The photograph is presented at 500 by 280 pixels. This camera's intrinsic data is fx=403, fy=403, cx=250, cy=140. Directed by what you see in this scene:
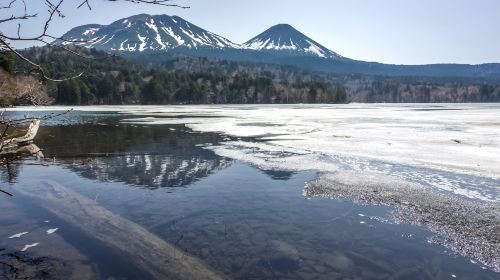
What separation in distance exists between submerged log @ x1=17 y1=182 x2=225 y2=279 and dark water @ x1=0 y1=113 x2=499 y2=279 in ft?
0.16

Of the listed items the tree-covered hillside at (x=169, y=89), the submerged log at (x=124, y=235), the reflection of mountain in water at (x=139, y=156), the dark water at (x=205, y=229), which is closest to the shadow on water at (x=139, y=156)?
the reflection of mountain in water at (x=139, y=156)

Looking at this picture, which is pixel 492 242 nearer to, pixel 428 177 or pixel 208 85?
pixel 428 177

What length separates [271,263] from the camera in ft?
33.3

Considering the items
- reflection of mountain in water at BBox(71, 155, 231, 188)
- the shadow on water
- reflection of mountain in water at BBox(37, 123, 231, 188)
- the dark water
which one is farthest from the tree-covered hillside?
the dark water

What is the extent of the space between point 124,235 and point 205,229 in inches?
95.1

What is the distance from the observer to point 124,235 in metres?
11.9

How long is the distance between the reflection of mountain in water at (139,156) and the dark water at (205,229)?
10.0 inches

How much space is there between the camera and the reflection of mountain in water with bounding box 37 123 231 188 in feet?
67.5

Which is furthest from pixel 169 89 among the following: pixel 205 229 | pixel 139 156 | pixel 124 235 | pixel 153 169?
pixel 124 235

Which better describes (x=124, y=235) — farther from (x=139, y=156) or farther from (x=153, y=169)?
(x=139, y=156)

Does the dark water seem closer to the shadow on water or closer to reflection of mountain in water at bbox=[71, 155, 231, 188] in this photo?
reflection of mountain in water at bbox=[71, 155, 231, 188]

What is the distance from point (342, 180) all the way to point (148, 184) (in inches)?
364

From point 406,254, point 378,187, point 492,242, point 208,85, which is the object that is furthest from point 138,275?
point 208,85

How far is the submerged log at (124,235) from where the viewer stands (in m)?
9.58
